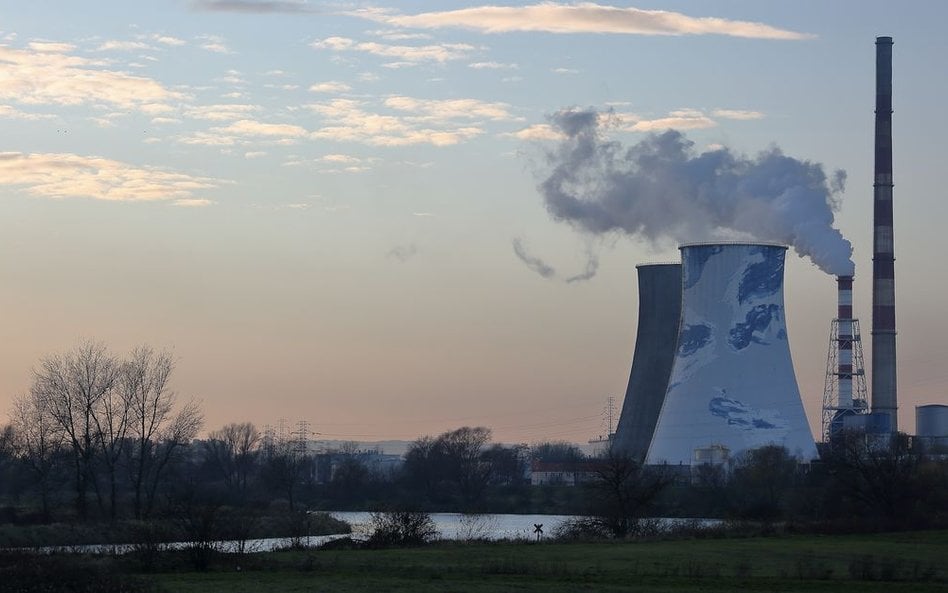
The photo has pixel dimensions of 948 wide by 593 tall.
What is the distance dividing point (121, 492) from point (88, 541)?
18.6m

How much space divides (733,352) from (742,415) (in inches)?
82.1

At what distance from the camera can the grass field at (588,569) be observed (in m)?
14.9

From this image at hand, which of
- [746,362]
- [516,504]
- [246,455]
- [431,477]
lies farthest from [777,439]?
[246,455]

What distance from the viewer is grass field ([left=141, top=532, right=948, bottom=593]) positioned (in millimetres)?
14898

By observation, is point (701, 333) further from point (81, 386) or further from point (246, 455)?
point (246, 455)

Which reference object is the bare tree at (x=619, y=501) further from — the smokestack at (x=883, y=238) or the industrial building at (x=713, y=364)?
the smokestack at (x=883, y=238)

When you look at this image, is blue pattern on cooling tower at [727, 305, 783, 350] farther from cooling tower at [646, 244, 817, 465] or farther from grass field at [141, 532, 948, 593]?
grass field at [141, 532, 948, 593]

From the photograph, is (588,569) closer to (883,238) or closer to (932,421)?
(883,238)

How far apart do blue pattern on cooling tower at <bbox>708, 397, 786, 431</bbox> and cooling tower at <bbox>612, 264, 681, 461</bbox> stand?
4.13 meters

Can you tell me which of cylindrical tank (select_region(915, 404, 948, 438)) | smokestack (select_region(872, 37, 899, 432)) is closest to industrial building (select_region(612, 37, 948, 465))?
smokestack (select_region(872, 37, 899, 432))

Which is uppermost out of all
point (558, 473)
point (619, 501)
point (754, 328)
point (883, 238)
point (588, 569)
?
point (883, 238)

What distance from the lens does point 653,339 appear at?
135ft

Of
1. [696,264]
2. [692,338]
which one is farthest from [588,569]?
[696,264]

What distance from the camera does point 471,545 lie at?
21.5 m
